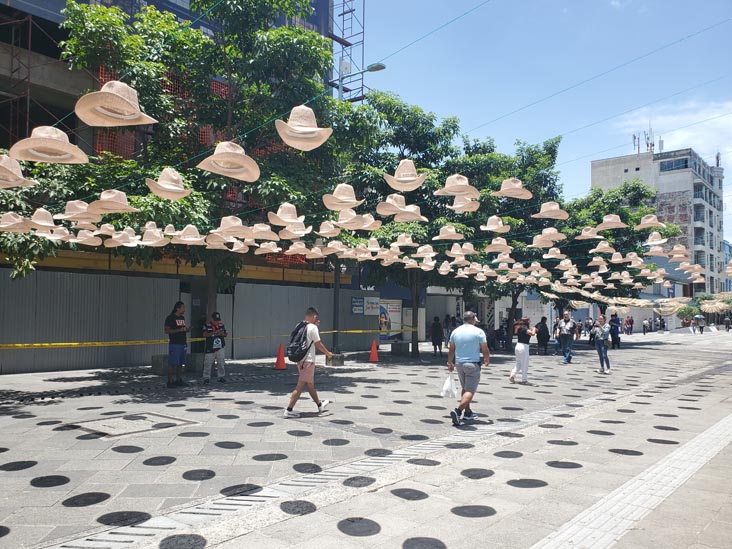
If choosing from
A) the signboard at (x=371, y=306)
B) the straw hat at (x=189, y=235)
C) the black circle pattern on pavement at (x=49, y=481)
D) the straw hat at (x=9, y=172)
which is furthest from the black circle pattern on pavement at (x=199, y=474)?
the signboard at (x=371, y=306)

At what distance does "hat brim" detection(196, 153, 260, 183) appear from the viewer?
670 cm

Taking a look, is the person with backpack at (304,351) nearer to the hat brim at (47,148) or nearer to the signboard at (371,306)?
the hat brim at (47,148)

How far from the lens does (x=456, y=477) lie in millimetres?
5777

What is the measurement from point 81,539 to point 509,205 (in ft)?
84.5

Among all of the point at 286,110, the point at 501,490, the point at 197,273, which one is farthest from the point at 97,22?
the point at 501,490

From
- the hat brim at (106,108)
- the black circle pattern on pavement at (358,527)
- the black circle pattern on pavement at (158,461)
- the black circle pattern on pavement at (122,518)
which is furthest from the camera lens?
the black circle pattern on pavement at (158,461)

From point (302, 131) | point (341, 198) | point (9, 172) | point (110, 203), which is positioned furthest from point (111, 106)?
point (341, 198)

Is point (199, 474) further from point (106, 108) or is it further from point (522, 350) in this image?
point (522, 350)

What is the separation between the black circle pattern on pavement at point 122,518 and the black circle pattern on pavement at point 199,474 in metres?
1.00

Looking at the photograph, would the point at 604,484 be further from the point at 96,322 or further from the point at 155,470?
the point at 96,322

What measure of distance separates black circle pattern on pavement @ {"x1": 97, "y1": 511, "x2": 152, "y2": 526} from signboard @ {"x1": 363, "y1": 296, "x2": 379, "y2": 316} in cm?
2259

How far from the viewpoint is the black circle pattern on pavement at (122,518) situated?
173 inches

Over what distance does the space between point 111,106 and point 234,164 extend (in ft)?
5.73

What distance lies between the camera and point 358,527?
14.4 ft
